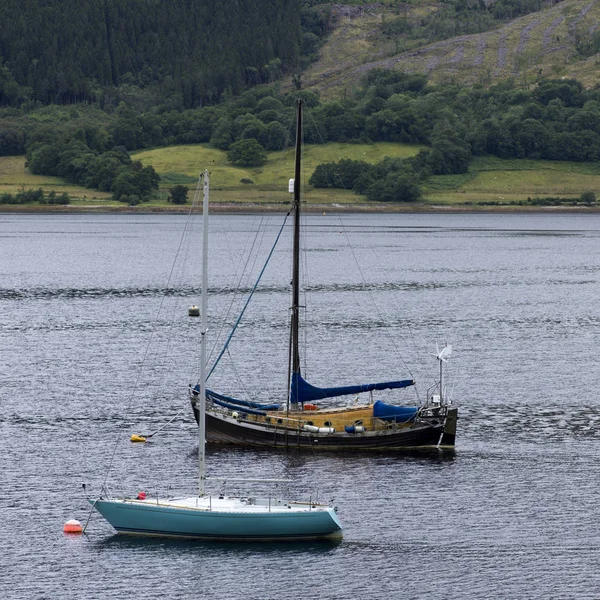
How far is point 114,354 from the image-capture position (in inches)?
4968

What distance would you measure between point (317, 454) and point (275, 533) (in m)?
18.7

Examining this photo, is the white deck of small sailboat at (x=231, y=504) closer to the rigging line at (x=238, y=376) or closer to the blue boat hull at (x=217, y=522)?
the blue boat hull at (x=217, y=522)

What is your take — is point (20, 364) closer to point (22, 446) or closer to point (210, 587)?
point (22, 446)

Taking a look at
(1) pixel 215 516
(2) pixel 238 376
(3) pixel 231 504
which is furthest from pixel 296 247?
(2) pixel 238 376

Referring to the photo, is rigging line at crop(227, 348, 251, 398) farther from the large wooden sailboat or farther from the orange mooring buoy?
the orange mooring buoy

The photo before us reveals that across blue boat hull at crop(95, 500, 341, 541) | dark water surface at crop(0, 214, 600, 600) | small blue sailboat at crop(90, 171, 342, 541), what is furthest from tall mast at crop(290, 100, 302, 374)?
blue boat hull at crop(95, 500, 341, 541)

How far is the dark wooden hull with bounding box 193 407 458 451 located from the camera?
82.9 metres

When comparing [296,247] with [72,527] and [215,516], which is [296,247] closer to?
[215,516]

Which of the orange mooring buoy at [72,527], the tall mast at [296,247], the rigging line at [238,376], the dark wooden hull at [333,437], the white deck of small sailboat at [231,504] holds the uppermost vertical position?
the tall mast at [296,247]

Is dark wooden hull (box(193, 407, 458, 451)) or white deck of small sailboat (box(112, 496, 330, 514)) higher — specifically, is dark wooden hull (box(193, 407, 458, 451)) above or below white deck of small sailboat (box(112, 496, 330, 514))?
below

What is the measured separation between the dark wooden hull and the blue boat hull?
17.9 meters

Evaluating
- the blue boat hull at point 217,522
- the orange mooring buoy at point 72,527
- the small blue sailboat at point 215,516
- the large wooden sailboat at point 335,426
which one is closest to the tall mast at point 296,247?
the large wooden sailboat at point 335,426

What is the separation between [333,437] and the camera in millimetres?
82625

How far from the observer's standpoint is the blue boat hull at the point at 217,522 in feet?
208
